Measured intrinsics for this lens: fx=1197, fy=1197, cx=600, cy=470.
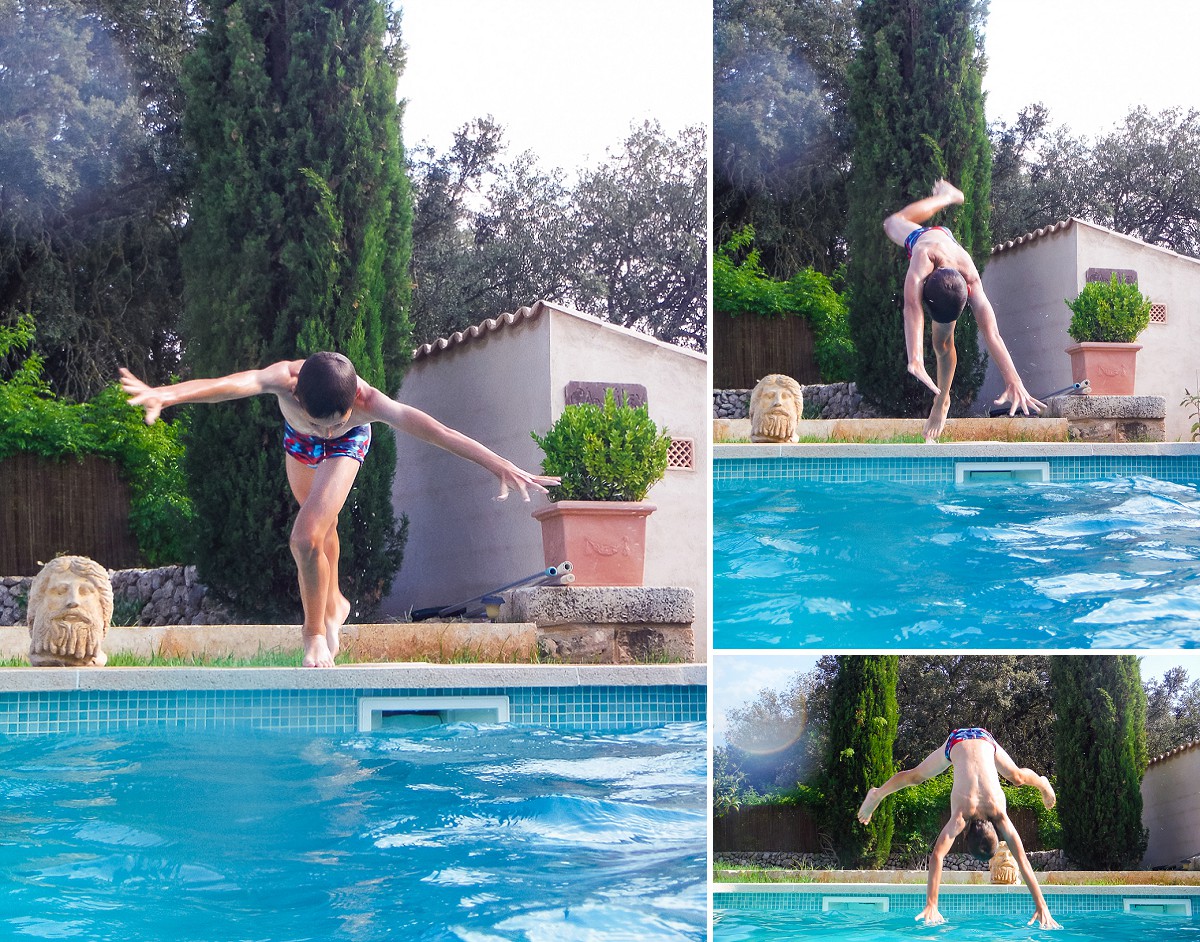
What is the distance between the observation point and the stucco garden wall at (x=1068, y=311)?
9.23 metres

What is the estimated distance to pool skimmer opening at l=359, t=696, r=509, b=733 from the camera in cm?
531

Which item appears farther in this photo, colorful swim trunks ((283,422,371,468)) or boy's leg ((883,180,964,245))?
boy's leg ((883,180,964,245))

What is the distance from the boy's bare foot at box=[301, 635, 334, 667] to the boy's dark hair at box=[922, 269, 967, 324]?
463 centimetres

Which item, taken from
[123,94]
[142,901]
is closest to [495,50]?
[123,94]

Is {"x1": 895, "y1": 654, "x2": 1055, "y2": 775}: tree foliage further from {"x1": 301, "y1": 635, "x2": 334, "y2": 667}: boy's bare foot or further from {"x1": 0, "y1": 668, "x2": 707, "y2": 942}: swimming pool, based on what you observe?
{"x1": 301, "y1": 635, "x2": 334, "y2": 667}: boy's bare foot

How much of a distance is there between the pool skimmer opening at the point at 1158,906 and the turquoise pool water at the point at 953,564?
232 centimetres

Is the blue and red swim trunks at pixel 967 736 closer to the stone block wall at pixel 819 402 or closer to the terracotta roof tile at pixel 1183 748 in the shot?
the terracotta roof tile at pixel 1183 748

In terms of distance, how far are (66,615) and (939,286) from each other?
567 cm

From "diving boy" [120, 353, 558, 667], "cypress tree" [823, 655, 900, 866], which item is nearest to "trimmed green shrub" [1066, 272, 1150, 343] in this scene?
"cypress tree" [823, 655, 900, 866]

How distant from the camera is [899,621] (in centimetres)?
516

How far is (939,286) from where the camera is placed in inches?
315

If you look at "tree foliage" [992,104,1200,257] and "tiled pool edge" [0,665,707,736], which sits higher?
"tree foliage" [992,104,1200,257]

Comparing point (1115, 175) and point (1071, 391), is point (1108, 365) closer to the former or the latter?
point (1071, 391)

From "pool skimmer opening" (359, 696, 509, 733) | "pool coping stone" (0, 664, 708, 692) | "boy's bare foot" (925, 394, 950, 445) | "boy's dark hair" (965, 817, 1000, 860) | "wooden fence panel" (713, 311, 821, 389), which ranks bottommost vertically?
"boy's dark hair" (965, 817, 1000, 860)
